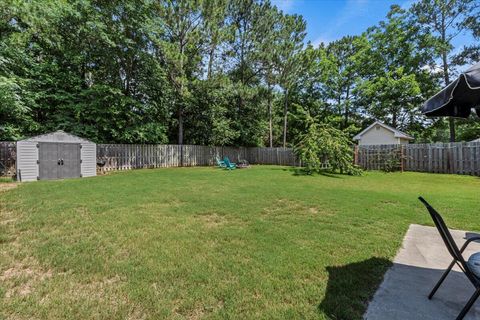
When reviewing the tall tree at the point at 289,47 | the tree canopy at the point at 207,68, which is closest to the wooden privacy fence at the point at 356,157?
the tree canopy at the point at 207,68

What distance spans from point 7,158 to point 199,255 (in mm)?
13430

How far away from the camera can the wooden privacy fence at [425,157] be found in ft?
39.4

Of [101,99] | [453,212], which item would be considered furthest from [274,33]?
[453,212]

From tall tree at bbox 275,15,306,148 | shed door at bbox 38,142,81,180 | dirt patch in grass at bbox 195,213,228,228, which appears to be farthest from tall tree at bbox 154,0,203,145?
dirt patch in grass at bbox 195,213,228,228

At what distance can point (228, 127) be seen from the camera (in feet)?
66.4

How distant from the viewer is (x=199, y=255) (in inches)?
120

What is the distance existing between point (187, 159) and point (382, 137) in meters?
14.7

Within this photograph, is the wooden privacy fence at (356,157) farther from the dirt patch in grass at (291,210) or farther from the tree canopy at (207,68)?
the dirt patch in grass at (291,210)

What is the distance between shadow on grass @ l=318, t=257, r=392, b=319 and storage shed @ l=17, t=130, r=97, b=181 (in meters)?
11.9

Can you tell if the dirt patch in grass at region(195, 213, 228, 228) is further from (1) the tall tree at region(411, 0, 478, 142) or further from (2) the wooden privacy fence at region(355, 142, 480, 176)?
(1) the tall tree at region(411, 0, 478, 142)

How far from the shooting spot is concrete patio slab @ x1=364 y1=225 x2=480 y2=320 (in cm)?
197

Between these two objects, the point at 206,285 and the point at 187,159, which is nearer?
→ the point at 206,285

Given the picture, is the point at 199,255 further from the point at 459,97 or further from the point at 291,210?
the point at 459,97

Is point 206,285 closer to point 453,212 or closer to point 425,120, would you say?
point 453,212
